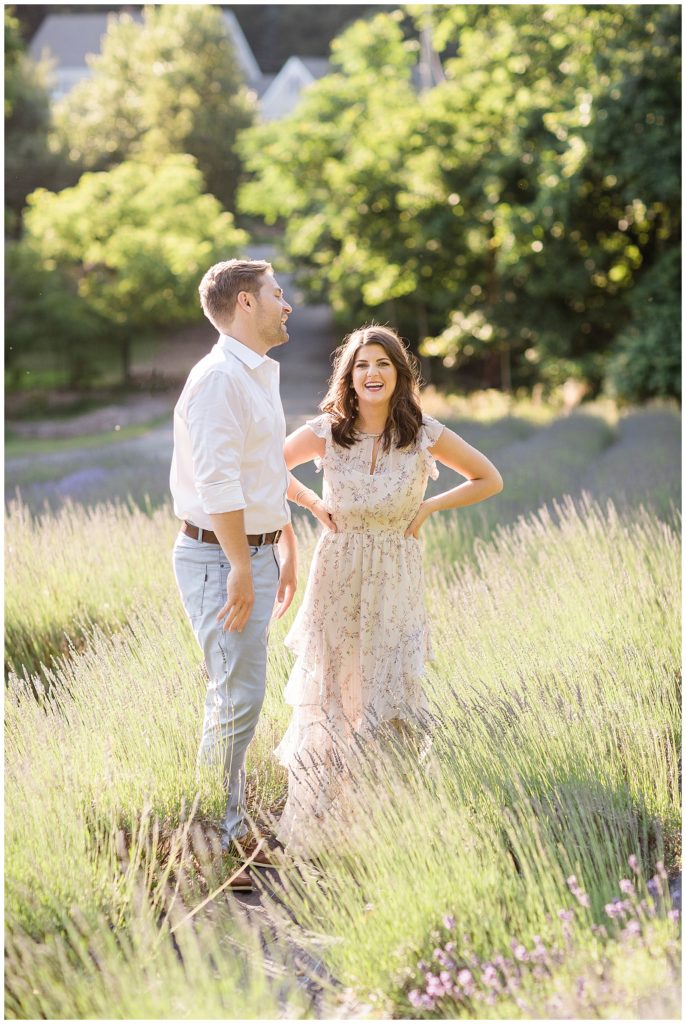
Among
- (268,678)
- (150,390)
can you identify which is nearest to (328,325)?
(150,390)

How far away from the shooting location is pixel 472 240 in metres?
22.1

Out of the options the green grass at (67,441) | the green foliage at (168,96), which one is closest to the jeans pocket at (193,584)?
the green grass at (67,441)

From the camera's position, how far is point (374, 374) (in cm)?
373

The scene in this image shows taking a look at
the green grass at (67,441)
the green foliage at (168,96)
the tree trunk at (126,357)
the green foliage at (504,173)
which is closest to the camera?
the green foliage at (504,173)

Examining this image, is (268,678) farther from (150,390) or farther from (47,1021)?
(150,390)

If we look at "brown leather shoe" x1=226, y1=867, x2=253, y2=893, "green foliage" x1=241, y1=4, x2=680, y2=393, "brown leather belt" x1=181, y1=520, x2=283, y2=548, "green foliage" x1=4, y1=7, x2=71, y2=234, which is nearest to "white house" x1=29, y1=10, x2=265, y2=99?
"green foliage" x1=4, y1=7, x2=71, y2=234

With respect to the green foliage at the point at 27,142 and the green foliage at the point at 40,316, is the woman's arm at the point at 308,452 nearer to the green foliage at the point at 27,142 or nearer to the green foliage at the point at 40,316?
the green foliage at the point at 40,316

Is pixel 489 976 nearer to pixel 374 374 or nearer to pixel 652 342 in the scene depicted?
pixel 374 374

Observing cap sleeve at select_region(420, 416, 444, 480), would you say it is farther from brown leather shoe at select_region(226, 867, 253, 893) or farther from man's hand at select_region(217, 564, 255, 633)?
brown leather shoe at select_region(226, 867, 253, 893)

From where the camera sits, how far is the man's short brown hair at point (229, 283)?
348 centimetres

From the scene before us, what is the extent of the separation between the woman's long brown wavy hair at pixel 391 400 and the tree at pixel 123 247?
945 inches

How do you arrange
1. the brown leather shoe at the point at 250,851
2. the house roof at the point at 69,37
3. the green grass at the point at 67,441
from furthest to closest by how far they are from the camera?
the house roof at the point at 69,37 < the green grass at the point at 67,441 < the brown leather shoe at the point at 250,851

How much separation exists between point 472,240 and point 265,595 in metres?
19.7

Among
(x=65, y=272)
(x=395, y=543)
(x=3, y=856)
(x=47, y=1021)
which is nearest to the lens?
(x=47, y=1021)
